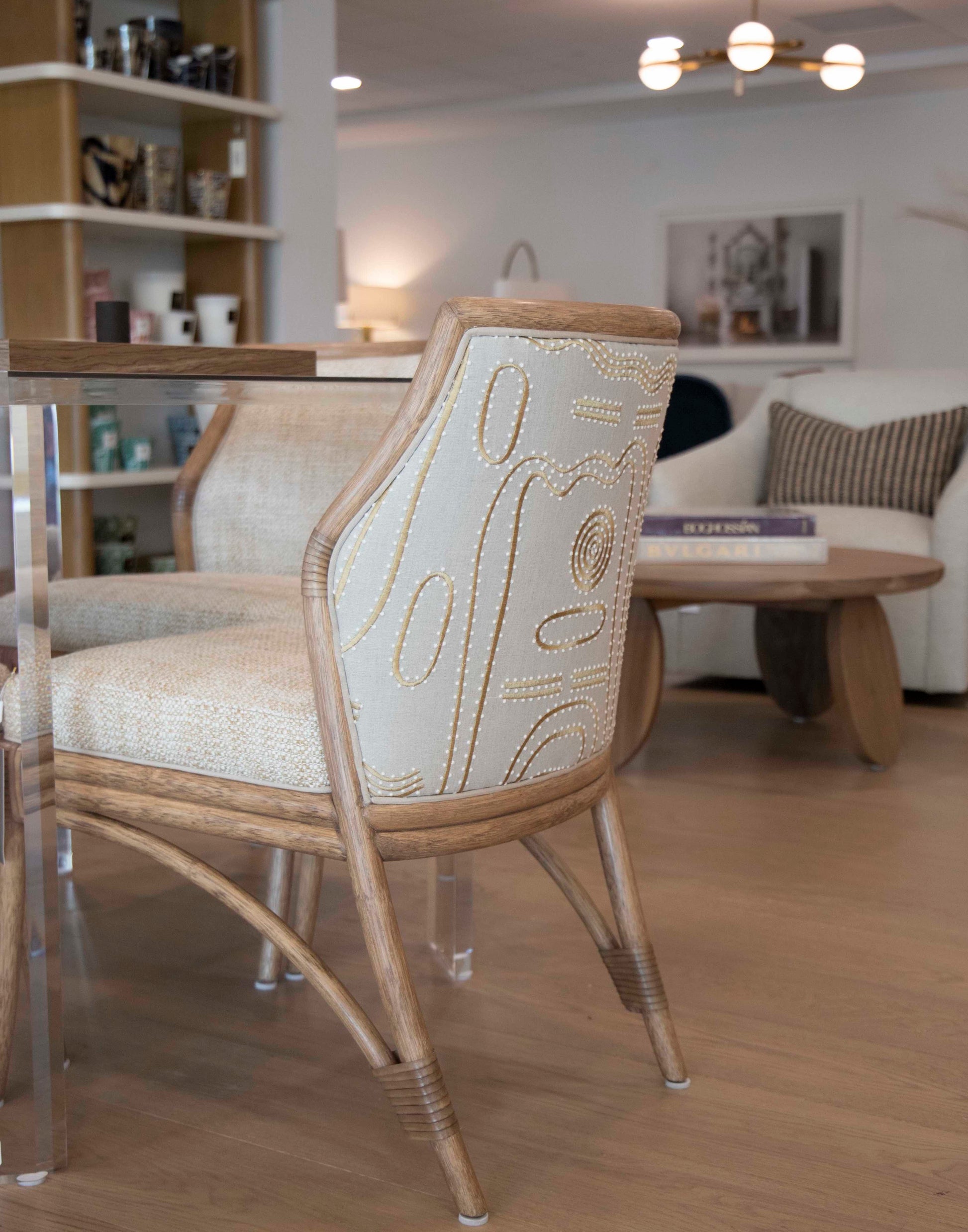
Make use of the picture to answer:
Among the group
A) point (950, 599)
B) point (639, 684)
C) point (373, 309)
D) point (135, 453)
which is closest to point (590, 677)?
point (639, 684)

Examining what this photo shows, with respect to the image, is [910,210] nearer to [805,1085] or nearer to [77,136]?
[77,136]

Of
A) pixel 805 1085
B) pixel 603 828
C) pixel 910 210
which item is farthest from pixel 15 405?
pixel 910 210

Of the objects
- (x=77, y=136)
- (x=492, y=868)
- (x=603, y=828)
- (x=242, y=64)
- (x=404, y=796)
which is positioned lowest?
(x=492, y=868)

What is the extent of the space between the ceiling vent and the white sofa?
6.96 ft

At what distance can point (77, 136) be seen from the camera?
319 cm

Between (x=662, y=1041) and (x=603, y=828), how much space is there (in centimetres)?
24

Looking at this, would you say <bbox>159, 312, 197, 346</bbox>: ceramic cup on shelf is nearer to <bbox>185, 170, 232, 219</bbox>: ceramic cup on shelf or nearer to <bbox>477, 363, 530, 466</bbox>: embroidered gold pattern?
<bbox>185, 170, 232, 219</bbox>: ceramic cup on shelf

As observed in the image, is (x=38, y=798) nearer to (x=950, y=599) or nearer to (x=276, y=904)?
(x=276, y=904)

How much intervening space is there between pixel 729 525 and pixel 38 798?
1.95 metres

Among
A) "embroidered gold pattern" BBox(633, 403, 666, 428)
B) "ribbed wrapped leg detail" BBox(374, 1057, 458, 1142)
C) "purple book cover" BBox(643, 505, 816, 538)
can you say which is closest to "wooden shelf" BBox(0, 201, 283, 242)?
"purple book cover" BBox(643, 505, 816, 538)

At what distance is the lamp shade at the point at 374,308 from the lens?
315 inches

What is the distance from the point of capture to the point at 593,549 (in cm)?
130

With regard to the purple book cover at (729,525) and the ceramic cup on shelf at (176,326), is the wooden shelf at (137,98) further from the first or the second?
the purple book cover at (729,525)

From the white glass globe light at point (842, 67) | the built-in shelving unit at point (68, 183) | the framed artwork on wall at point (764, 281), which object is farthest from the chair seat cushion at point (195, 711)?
the framed artwork on wall at point (764, 281)
